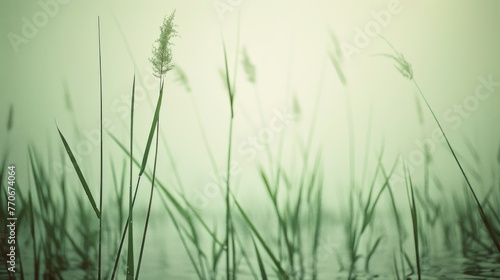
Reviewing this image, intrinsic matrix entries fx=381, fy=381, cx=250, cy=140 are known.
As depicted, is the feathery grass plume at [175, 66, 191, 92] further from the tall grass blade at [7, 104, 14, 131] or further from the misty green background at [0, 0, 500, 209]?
the tall grass blade at [7, 104, 14, 131]

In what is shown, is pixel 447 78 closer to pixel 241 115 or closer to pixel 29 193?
pixel 241 115

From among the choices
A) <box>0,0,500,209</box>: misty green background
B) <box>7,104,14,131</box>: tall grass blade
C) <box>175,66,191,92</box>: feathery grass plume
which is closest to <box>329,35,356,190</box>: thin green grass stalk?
<box>0,0,500,209</box>: misty green background

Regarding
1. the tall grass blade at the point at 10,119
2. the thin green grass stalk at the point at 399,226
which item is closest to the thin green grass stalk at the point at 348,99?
the thin green grass stalk at the point at 399,226

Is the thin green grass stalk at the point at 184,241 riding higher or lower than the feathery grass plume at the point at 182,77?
lower

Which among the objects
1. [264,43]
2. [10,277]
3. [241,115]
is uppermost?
[264,43]

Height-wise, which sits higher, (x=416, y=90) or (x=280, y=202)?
(x=416, y=90)

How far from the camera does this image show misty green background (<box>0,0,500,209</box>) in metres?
1.29

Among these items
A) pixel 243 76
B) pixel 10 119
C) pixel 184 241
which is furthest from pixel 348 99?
pixel 10 119

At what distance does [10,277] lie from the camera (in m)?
1.20

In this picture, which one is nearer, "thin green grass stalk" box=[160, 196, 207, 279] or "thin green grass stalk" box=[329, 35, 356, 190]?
"thin green grass stalk" box=[160, 196, 207, 279]

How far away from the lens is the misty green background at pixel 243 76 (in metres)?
1.29

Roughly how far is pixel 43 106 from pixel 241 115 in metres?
0.67

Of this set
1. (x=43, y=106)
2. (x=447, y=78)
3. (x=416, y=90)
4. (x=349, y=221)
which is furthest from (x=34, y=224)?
(x=447, y=78)

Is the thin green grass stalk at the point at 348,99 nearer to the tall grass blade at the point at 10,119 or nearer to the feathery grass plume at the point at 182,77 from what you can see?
the feathery grass plume at the point at 182,77
